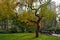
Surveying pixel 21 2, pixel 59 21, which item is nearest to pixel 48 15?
pixel 21 2

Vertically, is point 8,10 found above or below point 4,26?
above

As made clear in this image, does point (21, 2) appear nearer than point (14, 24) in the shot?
Yes

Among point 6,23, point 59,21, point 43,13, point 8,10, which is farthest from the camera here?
point 59,21

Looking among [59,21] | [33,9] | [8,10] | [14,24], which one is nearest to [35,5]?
[33,9]

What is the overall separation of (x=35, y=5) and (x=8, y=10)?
2839 mm

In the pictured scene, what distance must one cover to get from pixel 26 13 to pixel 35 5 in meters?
1.47

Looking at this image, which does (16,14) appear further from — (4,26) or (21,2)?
(4,26)

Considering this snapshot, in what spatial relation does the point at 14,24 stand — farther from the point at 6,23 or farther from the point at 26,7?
the point at 26,7

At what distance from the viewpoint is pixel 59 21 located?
3788cm

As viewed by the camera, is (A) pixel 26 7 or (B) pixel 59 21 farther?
(B) pixel 59 21

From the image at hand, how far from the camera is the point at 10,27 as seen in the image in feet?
90.1

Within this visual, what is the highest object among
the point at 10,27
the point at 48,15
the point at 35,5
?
the point at 35,5

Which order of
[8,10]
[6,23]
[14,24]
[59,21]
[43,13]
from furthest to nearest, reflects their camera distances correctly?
[59,21]
[6,23]
[14,24]
[43,13]
[8,10]

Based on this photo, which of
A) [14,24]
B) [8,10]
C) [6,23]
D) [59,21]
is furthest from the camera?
[59,21]
